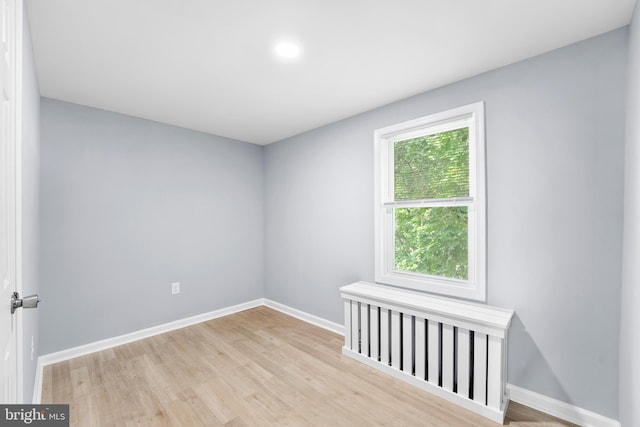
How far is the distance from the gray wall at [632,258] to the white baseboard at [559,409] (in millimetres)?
135

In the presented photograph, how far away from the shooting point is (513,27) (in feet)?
5.57

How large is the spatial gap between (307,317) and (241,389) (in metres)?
1.45

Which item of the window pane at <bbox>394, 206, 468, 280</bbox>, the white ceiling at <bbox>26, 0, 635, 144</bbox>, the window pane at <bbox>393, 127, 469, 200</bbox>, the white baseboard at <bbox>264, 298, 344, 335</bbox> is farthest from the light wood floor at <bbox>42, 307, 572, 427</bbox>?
the white ceiling at <bbox>26, 0, 635, 144</bbox>

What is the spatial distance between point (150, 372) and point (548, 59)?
12.5ft

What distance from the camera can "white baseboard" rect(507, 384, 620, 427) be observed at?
175 centimetres

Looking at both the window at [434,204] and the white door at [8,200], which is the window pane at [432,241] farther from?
the white door at [8,200]

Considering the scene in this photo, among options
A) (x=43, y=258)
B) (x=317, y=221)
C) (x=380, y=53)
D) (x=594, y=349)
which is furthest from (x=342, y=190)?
(x=43, y=258)

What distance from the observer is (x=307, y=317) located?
11.8 ft

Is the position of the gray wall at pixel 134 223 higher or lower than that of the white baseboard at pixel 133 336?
higher

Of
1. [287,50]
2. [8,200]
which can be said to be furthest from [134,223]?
[287,50]

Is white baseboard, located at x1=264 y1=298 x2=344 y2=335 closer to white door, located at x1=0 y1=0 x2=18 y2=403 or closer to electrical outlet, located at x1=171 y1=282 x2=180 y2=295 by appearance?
electrical outlet, located at x1=171 y1=282 x2=180 y2=295

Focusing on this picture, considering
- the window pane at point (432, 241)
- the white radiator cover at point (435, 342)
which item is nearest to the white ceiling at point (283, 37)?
the window pane at point (432, 241)

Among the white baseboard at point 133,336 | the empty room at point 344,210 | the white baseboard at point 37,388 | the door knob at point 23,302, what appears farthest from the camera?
the white baseboard at point 133,336

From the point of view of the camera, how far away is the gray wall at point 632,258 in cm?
138
